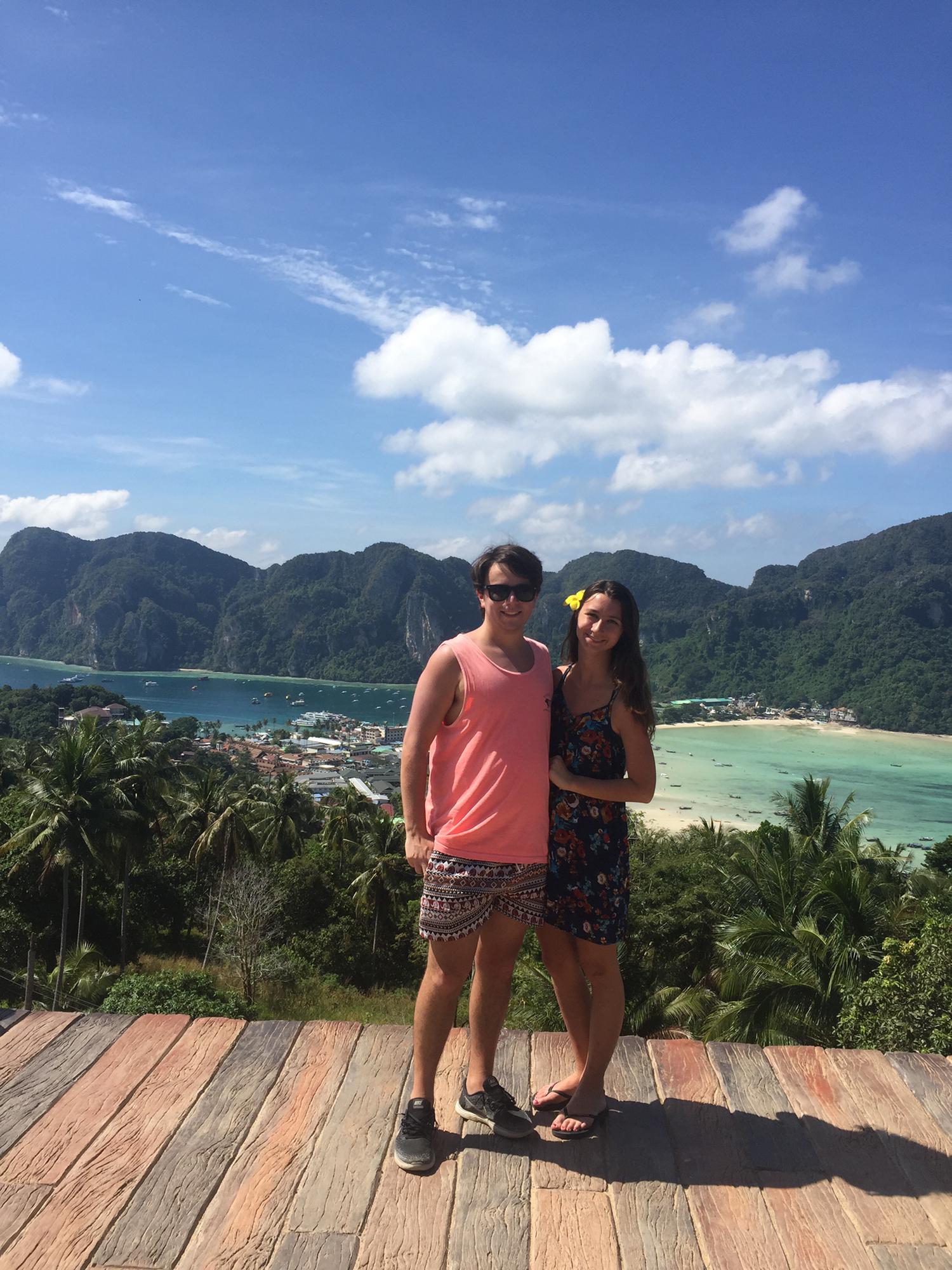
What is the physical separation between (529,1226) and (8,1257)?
0.95 m

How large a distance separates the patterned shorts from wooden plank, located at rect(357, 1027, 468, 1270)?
0.46 meters

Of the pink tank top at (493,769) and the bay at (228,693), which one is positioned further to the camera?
the bay at (228,693)

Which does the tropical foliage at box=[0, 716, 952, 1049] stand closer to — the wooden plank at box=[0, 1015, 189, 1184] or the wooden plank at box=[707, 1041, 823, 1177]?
the wooden plank at box=[707, 1041, 823, 1177]

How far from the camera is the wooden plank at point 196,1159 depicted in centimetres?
161

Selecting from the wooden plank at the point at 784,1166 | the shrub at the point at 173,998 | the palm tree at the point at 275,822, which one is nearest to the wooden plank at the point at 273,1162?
the wooden plank at the point at 784,1166

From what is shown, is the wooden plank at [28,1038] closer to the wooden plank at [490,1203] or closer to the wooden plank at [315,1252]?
the wooden plank at [315,1252]

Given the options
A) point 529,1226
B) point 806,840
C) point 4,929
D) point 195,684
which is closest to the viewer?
point 529,1226

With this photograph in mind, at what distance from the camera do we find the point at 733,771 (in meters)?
55.3

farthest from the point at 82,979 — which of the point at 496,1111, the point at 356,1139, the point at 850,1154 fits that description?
the point at 850,1154

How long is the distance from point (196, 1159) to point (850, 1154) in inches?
57.0

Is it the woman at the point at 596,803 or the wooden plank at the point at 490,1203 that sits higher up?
the woman at the point at 596,803

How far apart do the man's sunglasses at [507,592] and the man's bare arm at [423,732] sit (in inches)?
6.4

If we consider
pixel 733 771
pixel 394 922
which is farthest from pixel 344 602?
pixel 394 922

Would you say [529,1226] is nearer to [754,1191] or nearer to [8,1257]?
[754,1191]
